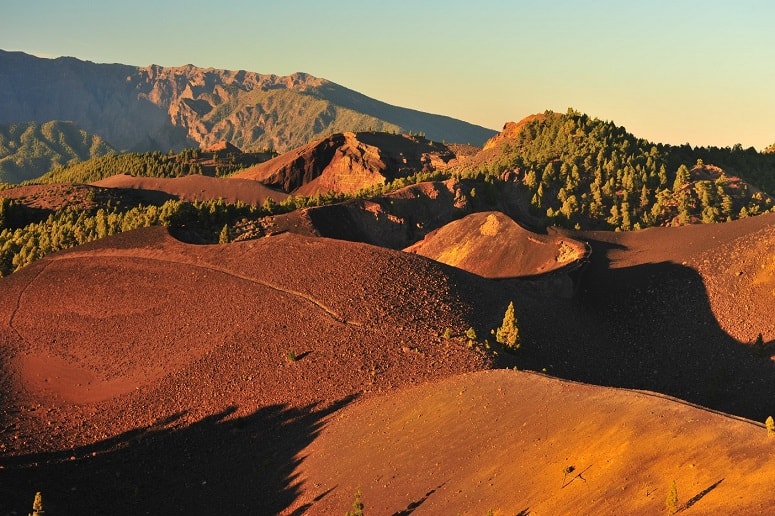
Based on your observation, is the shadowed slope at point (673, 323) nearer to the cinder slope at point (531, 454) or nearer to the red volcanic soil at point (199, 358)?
the red volcanic soil at point (199, 358)

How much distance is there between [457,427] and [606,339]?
96.1ft

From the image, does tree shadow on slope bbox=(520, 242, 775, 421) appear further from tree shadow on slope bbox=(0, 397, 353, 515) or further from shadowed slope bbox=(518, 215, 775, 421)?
tree shadow on slope bbox=(0, 397, 353, 515)

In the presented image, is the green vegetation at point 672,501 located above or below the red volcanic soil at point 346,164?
below

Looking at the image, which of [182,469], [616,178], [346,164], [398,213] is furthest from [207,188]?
[182,469]

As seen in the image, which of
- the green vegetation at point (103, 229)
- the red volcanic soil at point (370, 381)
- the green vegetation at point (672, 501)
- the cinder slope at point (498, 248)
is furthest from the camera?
the green vegetation at point (103, 229)

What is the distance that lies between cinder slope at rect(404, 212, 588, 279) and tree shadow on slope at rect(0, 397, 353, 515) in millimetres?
39691

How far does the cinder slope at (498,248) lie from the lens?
83812 millimetres

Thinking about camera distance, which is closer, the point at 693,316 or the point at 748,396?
the point at 748,396

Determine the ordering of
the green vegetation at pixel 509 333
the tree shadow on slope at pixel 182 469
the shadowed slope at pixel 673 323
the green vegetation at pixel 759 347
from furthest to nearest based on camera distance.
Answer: the green vegetation at pixel 759 347
the shadowed slope at pixel 673 323
the green vegetation at pixel 509 333
the tree shadow on slope at pixel 182 469

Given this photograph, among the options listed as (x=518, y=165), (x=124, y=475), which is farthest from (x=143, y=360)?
(x=518, y=165)

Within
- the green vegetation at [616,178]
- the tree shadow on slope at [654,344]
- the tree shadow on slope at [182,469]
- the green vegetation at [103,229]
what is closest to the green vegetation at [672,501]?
the tree shadow on slope at [182,469]

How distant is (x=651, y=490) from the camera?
30.7m

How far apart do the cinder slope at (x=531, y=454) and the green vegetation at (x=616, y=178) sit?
7242 centimetres

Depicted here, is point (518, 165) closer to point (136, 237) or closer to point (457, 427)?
point (136, 237)
